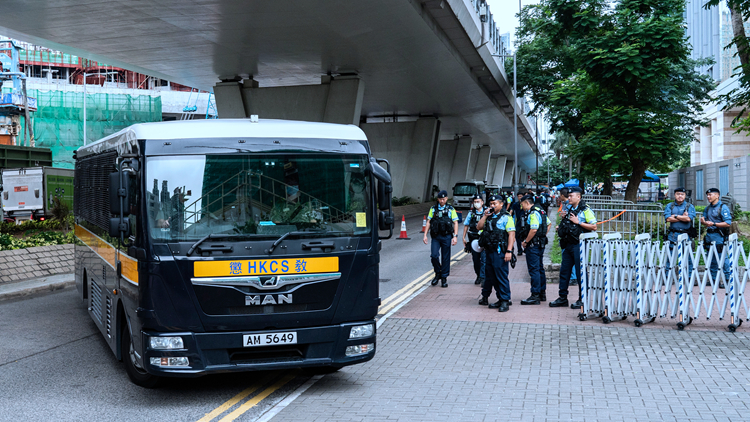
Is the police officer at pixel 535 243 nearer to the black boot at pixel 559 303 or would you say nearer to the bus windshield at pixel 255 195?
the black boot at pixel 559 303

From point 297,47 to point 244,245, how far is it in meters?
21.2

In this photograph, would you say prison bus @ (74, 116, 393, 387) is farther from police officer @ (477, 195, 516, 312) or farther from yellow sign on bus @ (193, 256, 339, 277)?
police officer @ (477, 195, 516, 312)

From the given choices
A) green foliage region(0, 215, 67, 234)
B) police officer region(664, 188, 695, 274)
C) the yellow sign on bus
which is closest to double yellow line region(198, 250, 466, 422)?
the yellow sign on bus

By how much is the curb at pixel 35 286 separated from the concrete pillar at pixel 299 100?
17.9 metres

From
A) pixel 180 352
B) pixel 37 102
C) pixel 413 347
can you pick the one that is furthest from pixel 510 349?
pixel 37 102

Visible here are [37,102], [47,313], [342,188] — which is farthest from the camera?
[37,102]

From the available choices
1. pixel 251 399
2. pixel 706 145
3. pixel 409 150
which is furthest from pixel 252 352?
pixel 706 145

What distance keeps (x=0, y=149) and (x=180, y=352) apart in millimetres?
25434

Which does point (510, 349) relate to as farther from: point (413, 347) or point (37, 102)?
point (37, 102)

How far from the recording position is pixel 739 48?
16828 mm

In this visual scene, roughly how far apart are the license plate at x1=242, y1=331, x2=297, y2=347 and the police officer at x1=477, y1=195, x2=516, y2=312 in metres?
4.71

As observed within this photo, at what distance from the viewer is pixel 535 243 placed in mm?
10711

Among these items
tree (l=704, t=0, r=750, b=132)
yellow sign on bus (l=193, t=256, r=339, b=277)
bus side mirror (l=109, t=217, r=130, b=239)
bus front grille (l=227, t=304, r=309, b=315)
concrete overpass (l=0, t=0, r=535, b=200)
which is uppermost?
concrete overpass (l=0, t=0, r=535, b=200)

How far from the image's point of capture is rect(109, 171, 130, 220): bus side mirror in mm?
5762
